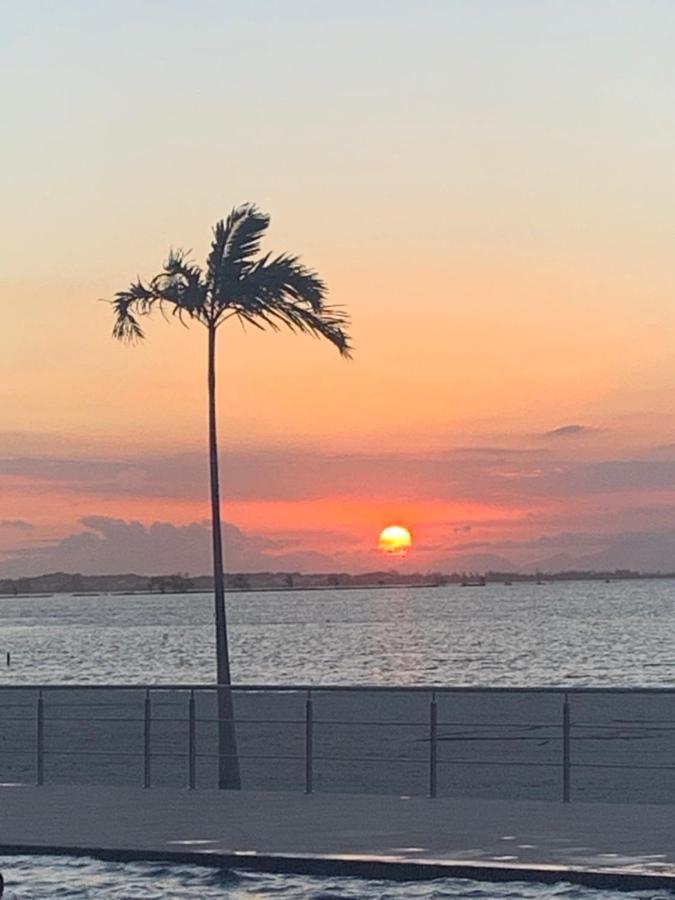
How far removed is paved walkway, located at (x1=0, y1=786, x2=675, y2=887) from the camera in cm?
1309

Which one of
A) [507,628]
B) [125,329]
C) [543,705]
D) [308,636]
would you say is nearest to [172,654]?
[308,636]

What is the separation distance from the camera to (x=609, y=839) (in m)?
14.0

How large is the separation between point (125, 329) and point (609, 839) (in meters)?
11.4

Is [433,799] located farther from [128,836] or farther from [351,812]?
[128,836]

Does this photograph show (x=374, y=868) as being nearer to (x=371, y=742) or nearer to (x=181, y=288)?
(x=181, y=288)

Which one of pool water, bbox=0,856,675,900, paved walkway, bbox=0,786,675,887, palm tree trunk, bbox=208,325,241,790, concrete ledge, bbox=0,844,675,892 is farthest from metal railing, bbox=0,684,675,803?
pool water, bbox=0,856,675,900

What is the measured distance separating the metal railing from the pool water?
11.3 ft

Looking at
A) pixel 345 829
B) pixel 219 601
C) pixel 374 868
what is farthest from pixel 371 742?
pixel 374 868

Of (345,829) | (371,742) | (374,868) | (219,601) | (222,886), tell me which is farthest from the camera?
(371,742)

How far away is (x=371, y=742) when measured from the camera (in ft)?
122

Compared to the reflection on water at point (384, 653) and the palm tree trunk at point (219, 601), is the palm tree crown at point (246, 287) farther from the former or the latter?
the reflection on water at point (384, 653)

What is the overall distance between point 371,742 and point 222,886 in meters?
24.7

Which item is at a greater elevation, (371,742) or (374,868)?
(374,868)

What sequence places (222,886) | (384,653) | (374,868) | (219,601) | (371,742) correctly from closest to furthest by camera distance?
1. (222,886)
2. (374,868)
3. (219,601)
4. (371,742)
5. (384,653)
